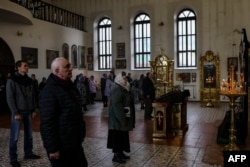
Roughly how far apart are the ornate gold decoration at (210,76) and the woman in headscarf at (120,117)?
12.1 m

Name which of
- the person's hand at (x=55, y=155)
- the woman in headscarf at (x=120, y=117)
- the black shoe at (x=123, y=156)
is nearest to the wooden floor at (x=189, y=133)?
the black shoe at (x=123, y=156)

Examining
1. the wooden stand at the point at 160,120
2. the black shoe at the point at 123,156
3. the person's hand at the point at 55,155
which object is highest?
the person's hand at the point at 55,155

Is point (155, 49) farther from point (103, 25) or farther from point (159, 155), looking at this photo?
point (159, 155)

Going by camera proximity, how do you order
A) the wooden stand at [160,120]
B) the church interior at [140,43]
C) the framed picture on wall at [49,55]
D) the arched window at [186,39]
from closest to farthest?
the wooden stand at [160,120] → the church interior at [140,43] → the framed picture on wall at [49,55] → the arched window at [186,39]

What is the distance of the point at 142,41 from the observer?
63.8 feet

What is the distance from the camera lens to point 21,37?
14.5 meters

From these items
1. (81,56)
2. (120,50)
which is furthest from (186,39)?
(81,56)

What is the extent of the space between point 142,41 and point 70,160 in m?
16.5

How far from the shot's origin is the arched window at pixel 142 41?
19.3m

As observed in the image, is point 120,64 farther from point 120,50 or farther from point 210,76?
point 210,76

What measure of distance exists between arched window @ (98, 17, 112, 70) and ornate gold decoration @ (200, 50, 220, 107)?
593cm

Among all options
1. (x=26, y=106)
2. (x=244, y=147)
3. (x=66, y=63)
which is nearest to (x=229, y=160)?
(x=66, y=63)

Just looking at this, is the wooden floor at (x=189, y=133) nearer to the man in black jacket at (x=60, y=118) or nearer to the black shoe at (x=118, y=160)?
the black shoe at (x=118, y=160)

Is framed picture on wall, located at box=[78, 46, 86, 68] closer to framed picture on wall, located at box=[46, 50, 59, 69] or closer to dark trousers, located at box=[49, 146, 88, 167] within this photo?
framed picture on wall, located at box=[46, 50, 59, 69]
